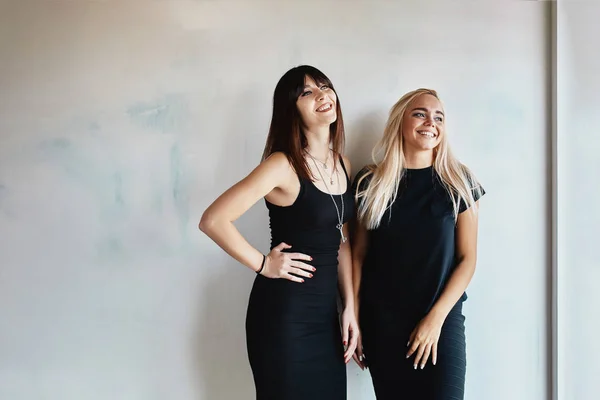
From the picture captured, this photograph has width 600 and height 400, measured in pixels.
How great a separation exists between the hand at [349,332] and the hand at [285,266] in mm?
250

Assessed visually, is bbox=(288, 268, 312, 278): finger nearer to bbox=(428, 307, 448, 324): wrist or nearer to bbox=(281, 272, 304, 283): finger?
bbox=(281, 272, 304, 283): finger

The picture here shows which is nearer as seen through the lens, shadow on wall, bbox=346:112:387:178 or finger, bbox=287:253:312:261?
finger, bbox=287:253:312:261

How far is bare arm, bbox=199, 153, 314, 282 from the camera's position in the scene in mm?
1233

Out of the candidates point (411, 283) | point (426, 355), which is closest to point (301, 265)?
point (411, 283)

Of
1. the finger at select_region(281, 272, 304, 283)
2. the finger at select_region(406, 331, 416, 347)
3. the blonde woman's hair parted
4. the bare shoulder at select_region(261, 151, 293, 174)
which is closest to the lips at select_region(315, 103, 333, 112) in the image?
the bare shoulder at select_region(261, 151, 293, 174)

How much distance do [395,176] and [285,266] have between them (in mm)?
513

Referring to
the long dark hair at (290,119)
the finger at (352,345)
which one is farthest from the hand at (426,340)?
the long dark hair at (290,119)

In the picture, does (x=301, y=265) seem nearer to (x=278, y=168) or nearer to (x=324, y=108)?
(x=278, y=168)

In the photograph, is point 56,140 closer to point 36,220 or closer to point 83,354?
point 36,220

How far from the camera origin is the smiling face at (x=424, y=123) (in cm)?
140

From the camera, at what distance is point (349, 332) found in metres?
1.43

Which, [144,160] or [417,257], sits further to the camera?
[144,160]

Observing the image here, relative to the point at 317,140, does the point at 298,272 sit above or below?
below

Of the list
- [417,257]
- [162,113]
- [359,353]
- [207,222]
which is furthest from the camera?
[162,113]
